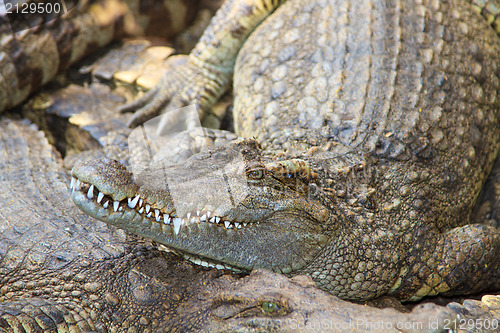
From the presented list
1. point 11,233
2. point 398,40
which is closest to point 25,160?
point 11,233

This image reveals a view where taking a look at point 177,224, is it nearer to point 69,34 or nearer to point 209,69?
point 209,69

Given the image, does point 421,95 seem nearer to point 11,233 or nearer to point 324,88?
point 324,88

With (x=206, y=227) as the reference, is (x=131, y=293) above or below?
below

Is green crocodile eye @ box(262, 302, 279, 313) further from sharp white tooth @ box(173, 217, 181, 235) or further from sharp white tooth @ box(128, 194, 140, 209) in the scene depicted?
sharp white tooth @ box(128, 194, 140, 209)

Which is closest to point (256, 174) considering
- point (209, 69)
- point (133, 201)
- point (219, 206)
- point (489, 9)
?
point (219, 206)

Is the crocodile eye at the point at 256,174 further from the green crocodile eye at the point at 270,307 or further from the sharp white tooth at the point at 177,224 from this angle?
the green crocodile eye at the point at 270,307

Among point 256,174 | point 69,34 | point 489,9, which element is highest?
point 489,9
